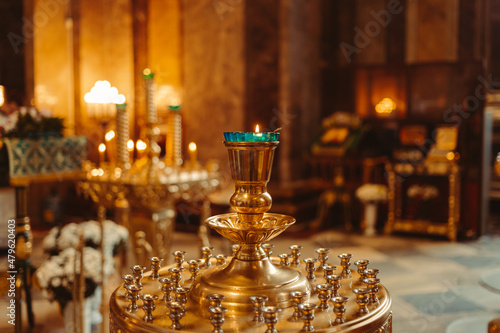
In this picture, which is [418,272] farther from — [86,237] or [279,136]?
[86,237]

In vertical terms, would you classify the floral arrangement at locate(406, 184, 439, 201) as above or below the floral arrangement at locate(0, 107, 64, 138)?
below

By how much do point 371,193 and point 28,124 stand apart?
5.51 m

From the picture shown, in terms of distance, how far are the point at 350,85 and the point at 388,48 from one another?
1.93 metres

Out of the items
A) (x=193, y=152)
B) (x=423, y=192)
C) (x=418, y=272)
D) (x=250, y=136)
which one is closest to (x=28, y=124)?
(x=193, y=152)

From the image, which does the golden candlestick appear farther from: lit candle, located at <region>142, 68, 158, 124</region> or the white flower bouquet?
lit candle, located at <region>142, 68, 158, 124</region>

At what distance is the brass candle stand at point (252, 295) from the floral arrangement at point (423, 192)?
20.2 ft

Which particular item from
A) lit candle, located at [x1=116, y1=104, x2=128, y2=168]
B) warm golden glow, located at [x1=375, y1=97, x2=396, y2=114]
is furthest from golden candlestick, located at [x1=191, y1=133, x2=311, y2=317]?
warm golden glow, located at [x1=375, y1=97, x2=396, y2=114]

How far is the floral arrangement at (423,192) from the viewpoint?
299 inches

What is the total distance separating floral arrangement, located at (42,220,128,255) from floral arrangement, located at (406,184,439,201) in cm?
462

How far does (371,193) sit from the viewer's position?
7.81 m

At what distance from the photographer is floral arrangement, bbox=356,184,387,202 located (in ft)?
25.6

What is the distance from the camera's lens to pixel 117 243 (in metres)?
4.23

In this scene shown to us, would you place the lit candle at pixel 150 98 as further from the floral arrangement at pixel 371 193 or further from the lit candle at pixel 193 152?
the floral arrangement at pixel 371 193

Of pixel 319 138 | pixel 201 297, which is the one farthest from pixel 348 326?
pixel 319 138
